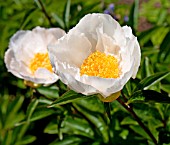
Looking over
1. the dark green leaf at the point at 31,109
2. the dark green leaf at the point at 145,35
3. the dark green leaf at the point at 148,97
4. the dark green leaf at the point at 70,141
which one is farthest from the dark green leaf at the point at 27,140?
the dark green leaf at the point at 148,97

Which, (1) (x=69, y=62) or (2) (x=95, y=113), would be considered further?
(2) (x=95, y=113)

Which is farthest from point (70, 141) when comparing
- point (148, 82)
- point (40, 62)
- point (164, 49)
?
point (148, 82)

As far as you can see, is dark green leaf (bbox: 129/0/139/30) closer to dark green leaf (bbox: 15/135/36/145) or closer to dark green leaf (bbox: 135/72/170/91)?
dark green leaf (bbox: 135/72/170/91)

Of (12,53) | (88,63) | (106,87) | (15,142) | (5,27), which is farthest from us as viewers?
(5,27)

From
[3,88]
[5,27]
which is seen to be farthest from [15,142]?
[5,27]

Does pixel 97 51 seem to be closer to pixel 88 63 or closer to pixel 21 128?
pixel 88 63

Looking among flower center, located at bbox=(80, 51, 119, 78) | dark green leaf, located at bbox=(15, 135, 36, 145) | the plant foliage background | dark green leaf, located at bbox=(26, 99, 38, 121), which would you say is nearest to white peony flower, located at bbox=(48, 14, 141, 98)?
flower center, located at bbox=(80, 51, 119, 78)

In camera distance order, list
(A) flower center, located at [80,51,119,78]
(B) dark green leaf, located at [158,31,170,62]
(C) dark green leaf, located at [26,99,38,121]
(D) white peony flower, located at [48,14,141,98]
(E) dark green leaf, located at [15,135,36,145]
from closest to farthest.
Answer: (D) white peony flower, located at [48,14,141,98] < (A) flower center, located at [80,51,119,78] < (C) dark green leaf, located at [26,99,38,121] < (B) dark green leaf, located at [158,31,170,62] < (E) dark green leaf, located at [15,135,36,145]
